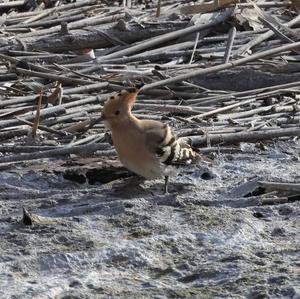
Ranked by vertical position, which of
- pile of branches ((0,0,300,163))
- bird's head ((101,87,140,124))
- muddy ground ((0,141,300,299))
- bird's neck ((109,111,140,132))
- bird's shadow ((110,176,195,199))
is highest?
pile of branches ((0,0,300,163))

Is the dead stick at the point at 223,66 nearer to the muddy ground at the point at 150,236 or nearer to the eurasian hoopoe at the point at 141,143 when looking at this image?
the muddy ground at the point at 150,236

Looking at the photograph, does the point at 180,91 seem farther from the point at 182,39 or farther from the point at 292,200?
the point at 292,200

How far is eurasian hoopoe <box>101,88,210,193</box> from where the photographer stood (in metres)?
6.55

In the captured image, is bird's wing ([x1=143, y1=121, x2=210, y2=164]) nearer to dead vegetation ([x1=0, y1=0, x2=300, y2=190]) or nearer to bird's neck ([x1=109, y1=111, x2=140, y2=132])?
bird's neck ([x1=109, y1=111, x2=140, y2=132])

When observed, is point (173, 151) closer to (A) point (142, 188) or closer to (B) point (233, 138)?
(A) point (142, 188)

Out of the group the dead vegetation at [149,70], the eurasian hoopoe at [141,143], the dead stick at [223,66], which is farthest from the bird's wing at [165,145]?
the dead stick at [223,66]

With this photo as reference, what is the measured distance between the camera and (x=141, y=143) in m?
6.63

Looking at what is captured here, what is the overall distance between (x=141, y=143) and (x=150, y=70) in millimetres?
2167

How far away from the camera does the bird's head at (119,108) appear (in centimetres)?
666

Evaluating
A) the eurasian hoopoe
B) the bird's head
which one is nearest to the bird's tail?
the eurasian hoopoe

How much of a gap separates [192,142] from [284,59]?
221cm

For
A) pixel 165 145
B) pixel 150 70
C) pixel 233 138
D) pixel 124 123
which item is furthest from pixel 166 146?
pixel 150 70

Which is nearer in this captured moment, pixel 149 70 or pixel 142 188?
pixel 142 188

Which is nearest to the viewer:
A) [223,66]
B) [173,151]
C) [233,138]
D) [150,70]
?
[173,151]
